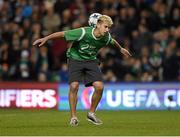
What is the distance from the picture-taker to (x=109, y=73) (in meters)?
24.1

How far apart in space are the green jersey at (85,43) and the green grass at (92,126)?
4.63ft

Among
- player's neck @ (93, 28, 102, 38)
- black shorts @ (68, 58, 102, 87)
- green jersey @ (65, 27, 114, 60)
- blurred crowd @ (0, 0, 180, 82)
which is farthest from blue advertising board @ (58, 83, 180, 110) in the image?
player's neck @ (93, 28, 102, 38)

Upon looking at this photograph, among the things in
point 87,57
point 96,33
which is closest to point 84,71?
point 87,57

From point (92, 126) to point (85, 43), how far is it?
1677 mm

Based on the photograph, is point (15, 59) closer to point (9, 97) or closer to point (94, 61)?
point (9, 97)

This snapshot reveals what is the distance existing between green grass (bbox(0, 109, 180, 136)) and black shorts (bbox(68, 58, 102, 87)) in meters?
0.93

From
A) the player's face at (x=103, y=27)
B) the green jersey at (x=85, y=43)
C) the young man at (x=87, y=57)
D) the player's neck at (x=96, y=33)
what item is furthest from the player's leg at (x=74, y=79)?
the player's face at (x=103, y=27)

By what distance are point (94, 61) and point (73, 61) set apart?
1.44 feet

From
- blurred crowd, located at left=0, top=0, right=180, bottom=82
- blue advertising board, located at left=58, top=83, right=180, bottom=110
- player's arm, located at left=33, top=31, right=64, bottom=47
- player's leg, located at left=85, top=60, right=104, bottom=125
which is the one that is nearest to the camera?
player's arm, located at left=33, top=31, right=64, bottom=47

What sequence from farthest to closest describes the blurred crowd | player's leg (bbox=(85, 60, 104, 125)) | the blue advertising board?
1. the blurred crowd
2. the blue advertising board
3. player's leg (bbox=(85, 60, 104, 125))

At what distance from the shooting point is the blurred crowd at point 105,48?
24.2 meters

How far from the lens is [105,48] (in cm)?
2495

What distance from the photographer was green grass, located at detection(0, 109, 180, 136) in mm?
13828

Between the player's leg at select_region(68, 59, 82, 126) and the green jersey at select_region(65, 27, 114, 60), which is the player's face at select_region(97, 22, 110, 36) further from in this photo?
the player's leg at select_region(68, 59, 82, 126)
